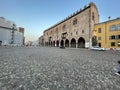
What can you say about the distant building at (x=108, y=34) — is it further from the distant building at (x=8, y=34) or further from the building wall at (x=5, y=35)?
the building wall at (x=5, y=35)

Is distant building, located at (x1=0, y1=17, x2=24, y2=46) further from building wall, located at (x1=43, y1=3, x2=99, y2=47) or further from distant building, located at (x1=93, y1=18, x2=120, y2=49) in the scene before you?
distant building, located at (x1=93, y1=18, x2=120, y2=49)

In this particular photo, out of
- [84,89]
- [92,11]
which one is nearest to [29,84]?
[84,89]

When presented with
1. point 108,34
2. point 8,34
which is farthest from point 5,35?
point 108,34

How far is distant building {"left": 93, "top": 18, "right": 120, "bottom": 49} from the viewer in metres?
30.0

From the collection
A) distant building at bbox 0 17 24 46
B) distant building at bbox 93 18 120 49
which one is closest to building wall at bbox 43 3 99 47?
distant building at bbox 93 18 120 49

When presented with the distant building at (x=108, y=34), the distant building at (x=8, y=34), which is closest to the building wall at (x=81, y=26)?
the distant building at (x=108, y=34)

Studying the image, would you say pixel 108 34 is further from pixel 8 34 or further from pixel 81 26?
pixel 8 34

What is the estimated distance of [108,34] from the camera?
3225 cm

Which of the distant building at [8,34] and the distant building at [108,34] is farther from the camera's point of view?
the distant building at [8,34]

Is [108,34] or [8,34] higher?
[8,34]

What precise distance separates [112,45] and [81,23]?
1594 centimetres

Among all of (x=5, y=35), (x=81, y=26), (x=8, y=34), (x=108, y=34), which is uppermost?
(x=8, y=34)

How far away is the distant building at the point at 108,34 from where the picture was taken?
2995 centimetres

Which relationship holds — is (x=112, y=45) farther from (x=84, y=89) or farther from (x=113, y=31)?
(x=84, y=89)
